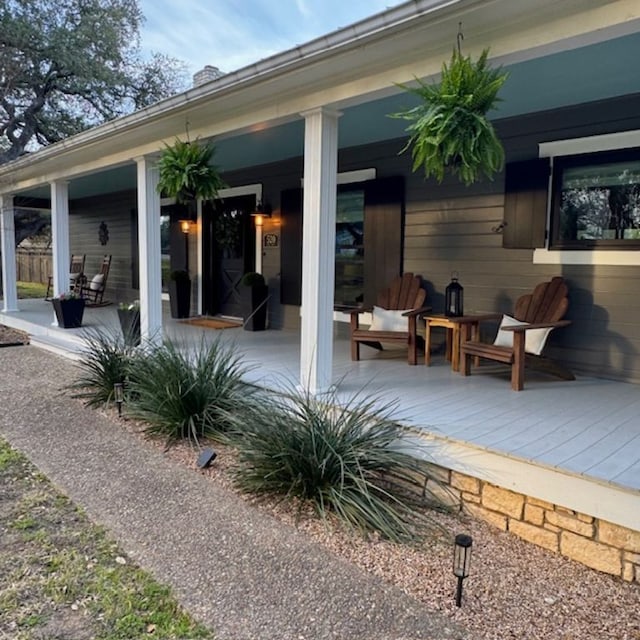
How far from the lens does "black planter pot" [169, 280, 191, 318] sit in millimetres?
8023

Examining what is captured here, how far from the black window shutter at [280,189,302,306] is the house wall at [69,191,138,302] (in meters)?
4.46

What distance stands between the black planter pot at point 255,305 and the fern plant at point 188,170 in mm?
2566

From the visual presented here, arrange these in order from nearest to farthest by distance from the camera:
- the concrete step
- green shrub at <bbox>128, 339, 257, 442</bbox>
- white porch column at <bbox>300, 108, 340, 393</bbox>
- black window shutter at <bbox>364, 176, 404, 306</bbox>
Answer: white porch column at <bbox>300, 108, 340, 393</bbox> → green shrub at <bbox>128, 339, 257, 442</bbox> → black window shutter at <bbox>364, 176, 404, 306</bbox> → the concrete step

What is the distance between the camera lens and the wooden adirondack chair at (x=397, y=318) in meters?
4.62

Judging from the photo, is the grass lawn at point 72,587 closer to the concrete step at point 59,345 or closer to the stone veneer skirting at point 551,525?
the stone veneer skirting at point 551,525

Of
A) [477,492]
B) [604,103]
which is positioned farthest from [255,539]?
[604,103]

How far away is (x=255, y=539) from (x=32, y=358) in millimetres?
5303

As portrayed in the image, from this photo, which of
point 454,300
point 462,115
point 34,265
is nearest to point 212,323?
point 454,300

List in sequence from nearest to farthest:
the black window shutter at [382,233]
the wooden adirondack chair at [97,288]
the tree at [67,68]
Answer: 1. the black window shutter at [382,233]
2. the wooden adirondack chair at [97,288]
3. the tree at [67,68]

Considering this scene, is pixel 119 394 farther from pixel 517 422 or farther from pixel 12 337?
pixel 12 337

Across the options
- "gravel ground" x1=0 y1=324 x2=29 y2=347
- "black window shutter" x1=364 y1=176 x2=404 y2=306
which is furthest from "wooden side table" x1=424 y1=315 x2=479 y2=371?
"gravel ground" x1=0 y1=324 x2=29 y2=347

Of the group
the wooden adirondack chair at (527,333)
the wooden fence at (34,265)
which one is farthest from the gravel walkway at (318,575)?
the wooden fence at (34,265)

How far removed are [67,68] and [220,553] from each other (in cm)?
1306

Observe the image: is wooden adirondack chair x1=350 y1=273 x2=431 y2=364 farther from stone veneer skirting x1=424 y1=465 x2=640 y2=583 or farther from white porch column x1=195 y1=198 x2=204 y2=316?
white porch column x1=195 y1=198 x2=204 y2=316
